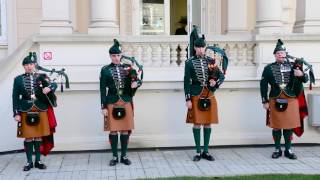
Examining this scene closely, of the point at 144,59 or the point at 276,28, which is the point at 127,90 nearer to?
the point at 144,59

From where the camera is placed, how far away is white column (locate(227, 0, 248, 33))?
12.2 meters

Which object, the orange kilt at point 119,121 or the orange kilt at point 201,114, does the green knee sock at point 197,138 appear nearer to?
the orange kilt at point 201,114

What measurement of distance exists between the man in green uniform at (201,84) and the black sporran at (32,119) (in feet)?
7.52

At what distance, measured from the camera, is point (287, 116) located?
27.8 ft

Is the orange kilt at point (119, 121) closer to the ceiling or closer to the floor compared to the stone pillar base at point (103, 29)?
closer to the floor

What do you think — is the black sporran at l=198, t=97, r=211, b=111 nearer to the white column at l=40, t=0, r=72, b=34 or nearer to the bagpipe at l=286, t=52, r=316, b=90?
the bagpipe at l=286, t=52, r=316, b=90

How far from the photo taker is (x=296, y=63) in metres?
8.46

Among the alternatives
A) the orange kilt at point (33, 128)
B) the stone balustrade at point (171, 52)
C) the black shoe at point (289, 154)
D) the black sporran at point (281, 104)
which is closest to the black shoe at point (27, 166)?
the orange kilt at point (33, 128)

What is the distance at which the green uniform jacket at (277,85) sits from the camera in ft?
27.7

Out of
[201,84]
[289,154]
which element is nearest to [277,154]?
[289,154]

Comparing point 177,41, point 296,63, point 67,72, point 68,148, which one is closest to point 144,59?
point 177,41

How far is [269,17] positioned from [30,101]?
4.60 m

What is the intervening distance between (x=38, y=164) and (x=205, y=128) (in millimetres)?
2636

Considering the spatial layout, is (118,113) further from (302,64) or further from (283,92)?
(302,64)
